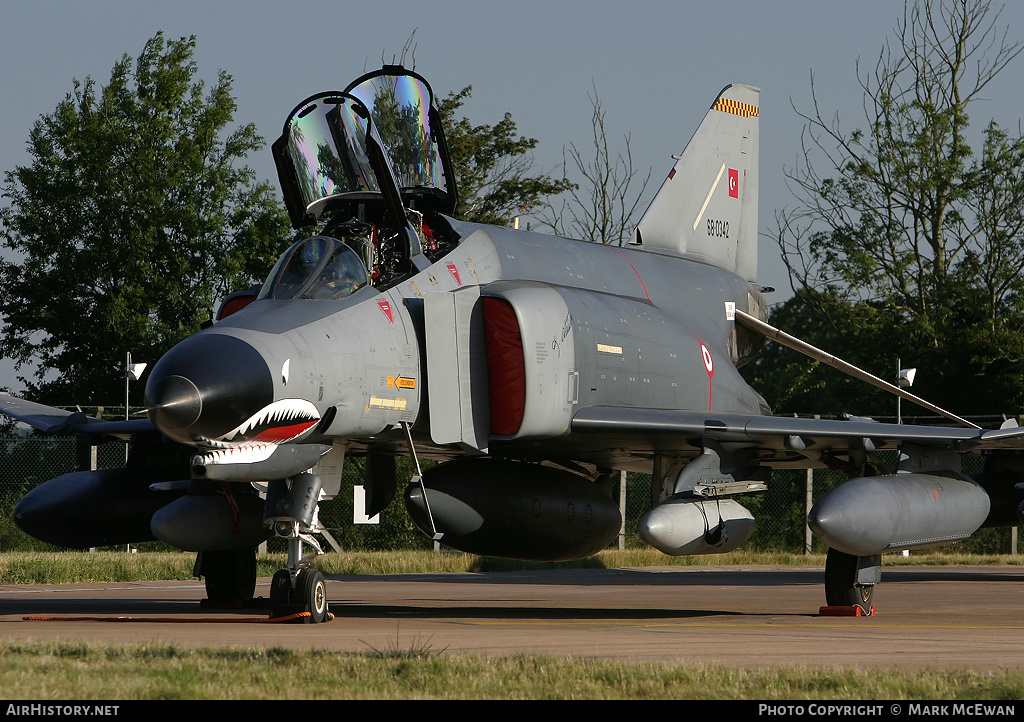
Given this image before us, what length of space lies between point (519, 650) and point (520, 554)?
396cm

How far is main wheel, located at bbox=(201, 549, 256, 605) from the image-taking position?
12297 mm

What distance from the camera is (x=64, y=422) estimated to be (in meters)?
12.6

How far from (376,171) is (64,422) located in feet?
15.0

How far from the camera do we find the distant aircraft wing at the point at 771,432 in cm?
1088

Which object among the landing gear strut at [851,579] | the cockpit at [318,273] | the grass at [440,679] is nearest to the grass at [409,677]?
the grass at [440,679]

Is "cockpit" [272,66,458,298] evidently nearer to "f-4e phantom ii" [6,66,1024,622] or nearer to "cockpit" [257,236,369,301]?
"f-4e phantom ii" [6,66,1024,622]

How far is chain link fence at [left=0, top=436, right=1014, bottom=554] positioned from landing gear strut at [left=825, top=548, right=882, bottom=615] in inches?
331

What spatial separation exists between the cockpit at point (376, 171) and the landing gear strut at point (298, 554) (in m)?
1.75

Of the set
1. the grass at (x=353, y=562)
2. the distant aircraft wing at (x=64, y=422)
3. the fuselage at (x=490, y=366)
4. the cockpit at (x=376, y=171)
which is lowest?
the grass at (x=353, y=562)

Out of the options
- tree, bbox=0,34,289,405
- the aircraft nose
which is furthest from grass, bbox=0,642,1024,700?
tree, bbox=0,34,289,405

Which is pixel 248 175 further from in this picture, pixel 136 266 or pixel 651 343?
pixel 651 343

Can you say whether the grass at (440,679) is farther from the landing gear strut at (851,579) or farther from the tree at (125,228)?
the tree at (125,228)

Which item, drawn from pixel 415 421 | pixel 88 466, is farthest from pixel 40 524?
pixel 88 466

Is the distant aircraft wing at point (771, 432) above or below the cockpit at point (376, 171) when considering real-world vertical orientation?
below
